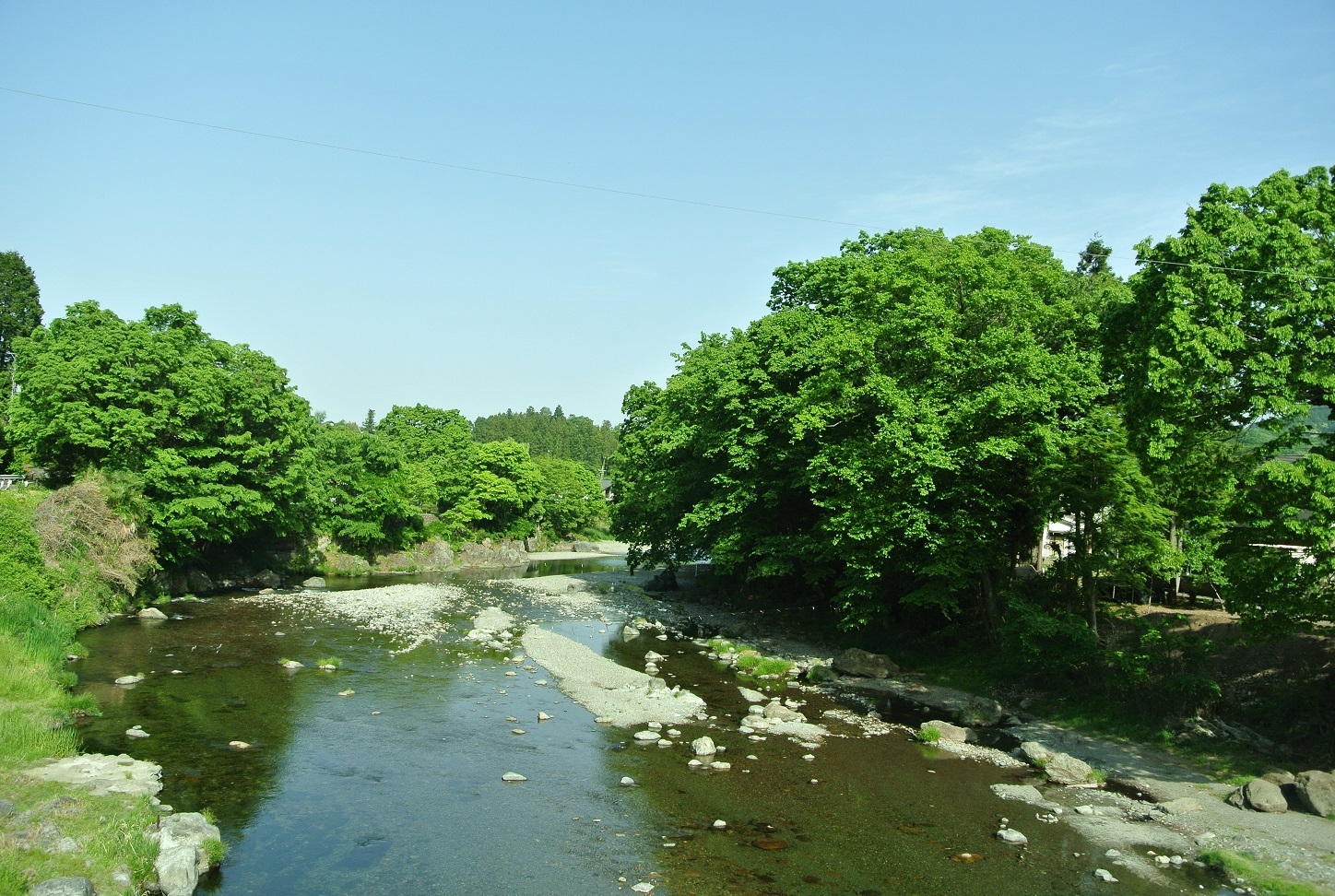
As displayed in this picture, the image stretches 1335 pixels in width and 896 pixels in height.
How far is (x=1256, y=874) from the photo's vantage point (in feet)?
49.7

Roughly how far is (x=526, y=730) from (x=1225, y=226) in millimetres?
20910

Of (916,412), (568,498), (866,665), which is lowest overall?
(866,665)

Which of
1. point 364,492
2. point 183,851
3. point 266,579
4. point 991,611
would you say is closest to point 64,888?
point 183,851

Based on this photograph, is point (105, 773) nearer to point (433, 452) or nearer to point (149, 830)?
point (149, 830)

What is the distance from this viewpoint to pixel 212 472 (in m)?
44.0

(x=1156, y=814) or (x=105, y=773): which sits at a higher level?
(x=105, y=773)

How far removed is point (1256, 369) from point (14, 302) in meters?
87.7

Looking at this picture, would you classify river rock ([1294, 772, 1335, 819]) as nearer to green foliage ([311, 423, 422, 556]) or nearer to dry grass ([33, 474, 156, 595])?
dry grass ([33, 474, 156, 595])

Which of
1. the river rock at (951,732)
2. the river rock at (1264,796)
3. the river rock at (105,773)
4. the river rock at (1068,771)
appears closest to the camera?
the river rock at (105,773)

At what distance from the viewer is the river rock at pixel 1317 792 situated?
17.4 metres

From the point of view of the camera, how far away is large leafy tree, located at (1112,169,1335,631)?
16938 mm

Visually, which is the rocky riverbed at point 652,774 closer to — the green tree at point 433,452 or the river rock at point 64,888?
the river rock at point 64,888

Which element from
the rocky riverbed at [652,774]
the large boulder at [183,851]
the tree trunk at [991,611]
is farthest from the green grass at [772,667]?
the large boulder at [183,851]

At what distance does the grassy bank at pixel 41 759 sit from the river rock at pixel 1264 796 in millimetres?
20650
